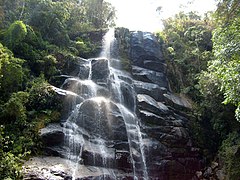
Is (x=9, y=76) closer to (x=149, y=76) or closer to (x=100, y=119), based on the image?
(x=100, y=119)

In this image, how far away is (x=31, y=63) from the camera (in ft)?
55.0

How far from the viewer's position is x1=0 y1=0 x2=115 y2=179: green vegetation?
1109 cm

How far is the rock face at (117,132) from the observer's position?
11532 millimetres

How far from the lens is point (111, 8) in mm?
30141

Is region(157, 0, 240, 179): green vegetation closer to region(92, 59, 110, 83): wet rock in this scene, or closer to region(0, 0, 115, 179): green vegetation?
region(92, 59, 110, 83): wet rock

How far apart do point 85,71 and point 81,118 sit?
5173mm

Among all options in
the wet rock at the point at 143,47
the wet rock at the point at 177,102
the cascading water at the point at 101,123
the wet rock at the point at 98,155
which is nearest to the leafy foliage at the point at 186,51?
the wet rock at the point at 143,47

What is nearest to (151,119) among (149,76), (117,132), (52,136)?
(117,132)

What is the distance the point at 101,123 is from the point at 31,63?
6.63 m

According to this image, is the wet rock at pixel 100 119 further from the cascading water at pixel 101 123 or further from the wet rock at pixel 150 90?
the wet rock at pixel 150 90

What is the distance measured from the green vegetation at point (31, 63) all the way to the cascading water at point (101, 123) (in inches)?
52.4

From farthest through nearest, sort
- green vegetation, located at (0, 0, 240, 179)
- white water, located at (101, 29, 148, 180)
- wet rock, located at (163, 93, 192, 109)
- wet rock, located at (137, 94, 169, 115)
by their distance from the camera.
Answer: wet rock, located at (163, 93, 192, 109), wet rock, located at (137, 94, 169, 115), white water, located at (101, 29, 148, 180), green vegetation, located at (0, 0, 240, 179)

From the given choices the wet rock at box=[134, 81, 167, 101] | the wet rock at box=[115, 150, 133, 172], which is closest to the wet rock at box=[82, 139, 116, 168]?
the wet rock at box=[115, 150, 133, 172]

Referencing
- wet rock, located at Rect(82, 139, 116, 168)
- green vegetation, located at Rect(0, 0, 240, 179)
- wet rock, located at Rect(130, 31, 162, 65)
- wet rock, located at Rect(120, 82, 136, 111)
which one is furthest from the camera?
wet rock, located at Rect(130, 31, 162, 65)
